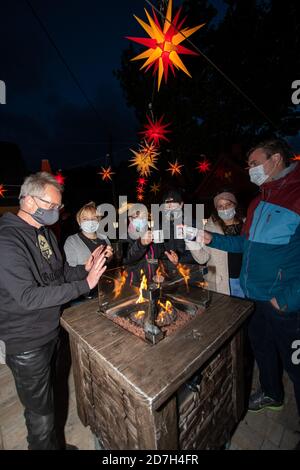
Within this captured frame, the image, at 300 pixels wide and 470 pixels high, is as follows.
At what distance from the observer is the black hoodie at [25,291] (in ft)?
5.94

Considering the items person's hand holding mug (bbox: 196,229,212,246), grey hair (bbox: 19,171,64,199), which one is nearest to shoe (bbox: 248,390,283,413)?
person's hand holding mug (bbox: 196,229,212,246)

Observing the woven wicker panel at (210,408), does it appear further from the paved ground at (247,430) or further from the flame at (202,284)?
the flame at (202,284)

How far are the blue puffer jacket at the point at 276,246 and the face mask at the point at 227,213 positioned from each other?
745 mm

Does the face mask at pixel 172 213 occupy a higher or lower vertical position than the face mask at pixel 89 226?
higher

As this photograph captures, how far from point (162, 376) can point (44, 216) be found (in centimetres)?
179

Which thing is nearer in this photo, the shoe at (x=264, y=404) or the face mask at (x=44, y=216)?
the face mask at (x=44, y=216)

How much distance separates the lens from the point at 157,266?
3.18 m

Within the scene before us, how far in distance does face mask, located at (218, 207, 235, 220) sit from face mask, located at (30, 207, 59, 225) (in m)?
2.40

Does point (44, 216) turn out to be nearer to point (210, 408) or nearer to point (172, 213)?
point (172, 213)

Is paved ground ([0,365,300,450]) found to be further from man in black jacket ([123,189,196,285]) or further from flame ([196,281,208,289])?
man in black jacket ([123,189,196,285])

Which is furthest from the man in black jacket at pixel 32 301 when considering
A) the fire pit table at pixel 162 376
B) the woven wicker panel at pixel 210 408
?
the woven wicker panel at pixel 210 408

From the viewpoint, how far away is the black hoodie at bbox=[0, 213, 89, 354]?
181 centimetres

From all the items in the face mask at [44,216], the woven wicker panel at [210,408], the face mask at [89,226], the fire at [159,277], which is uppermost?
the face mask at [44,216]
